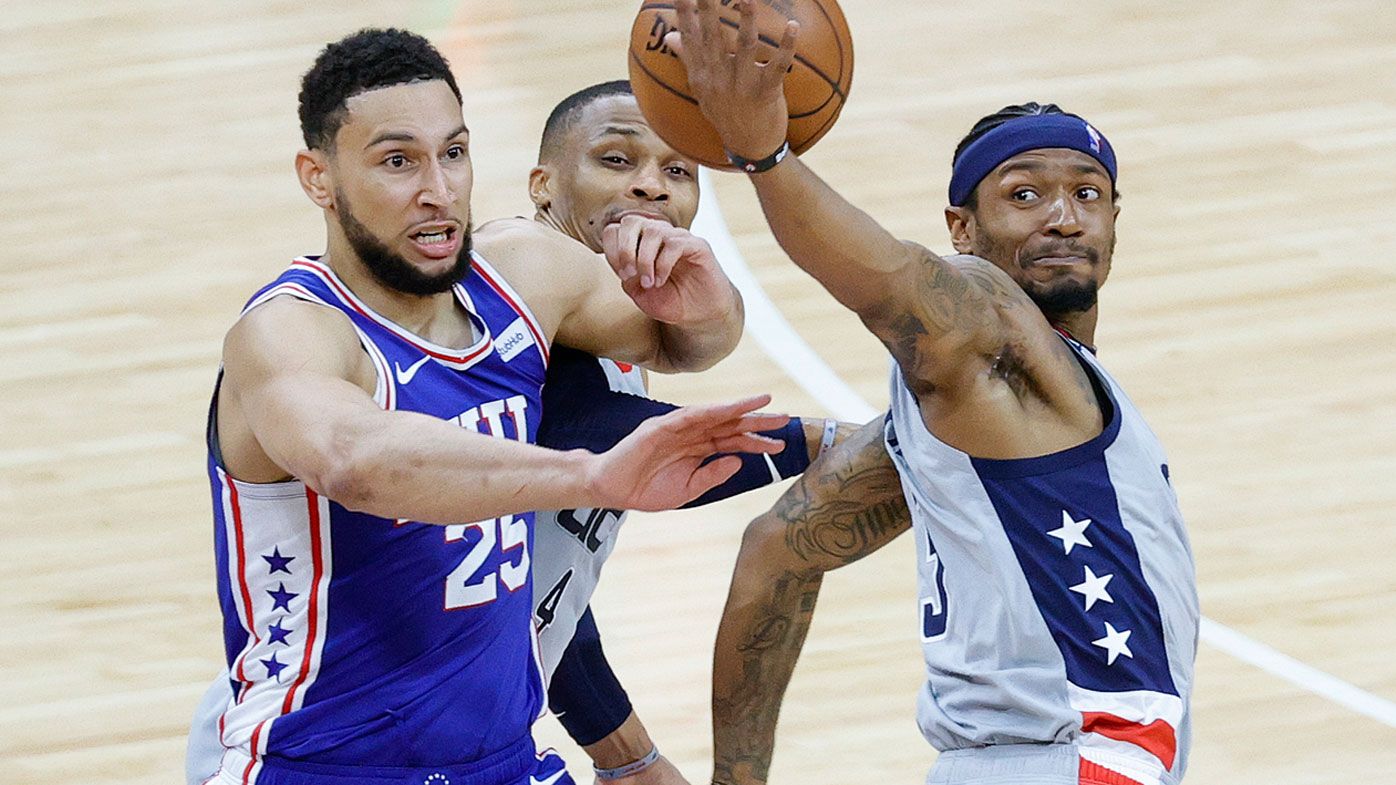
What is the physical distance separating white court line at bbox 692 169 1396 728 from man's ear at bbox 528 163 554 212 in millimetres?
2818

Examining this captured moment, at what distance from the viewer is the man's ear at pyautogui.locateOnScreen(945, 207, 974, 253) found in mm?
4562

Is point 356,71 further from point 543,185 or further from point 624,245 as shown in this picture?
point 543,185

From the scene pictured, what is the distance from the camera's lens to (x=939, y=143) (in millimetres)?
10617

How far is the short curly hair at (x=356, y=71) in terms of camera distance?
414cm

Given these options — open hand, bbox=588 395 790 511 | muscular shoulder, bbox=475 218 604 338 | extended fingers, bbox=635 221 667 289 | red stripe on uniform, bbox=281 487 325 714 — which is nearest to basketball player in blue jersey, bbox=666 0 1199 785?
extended fingers, bbox=635 221 667 289

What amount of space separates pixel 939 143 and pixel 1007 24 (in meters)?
1.74

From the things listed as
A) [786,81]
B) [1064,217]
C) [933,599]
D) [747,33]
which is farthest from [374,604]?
[1064,217]

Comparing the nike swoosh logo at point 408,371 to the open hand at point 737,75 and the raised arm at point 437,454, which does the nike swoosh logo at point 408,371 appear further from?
the open hand at point 737,75

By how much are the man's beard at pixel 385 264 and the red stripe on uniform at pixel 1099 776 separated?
5.14 feet

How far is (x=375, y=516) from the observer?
390 centimetres

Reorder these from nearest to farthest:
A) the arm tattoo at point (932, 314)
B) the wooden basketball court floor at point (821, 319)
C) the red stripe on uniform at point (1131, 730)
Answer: the arm tattoo at point (932, 314) → the red stripe on uniform at point (1131, 730) → the wooden basketball court floor at point (821, 319)

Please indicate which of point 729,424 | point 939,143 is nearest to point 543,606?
point 729,424

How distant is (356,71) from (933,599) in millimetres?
1581

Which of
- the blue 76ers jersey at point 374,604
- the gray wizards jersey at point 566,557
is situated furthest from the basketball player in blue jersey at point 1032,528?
the gray wizards jersey at point 566,557
